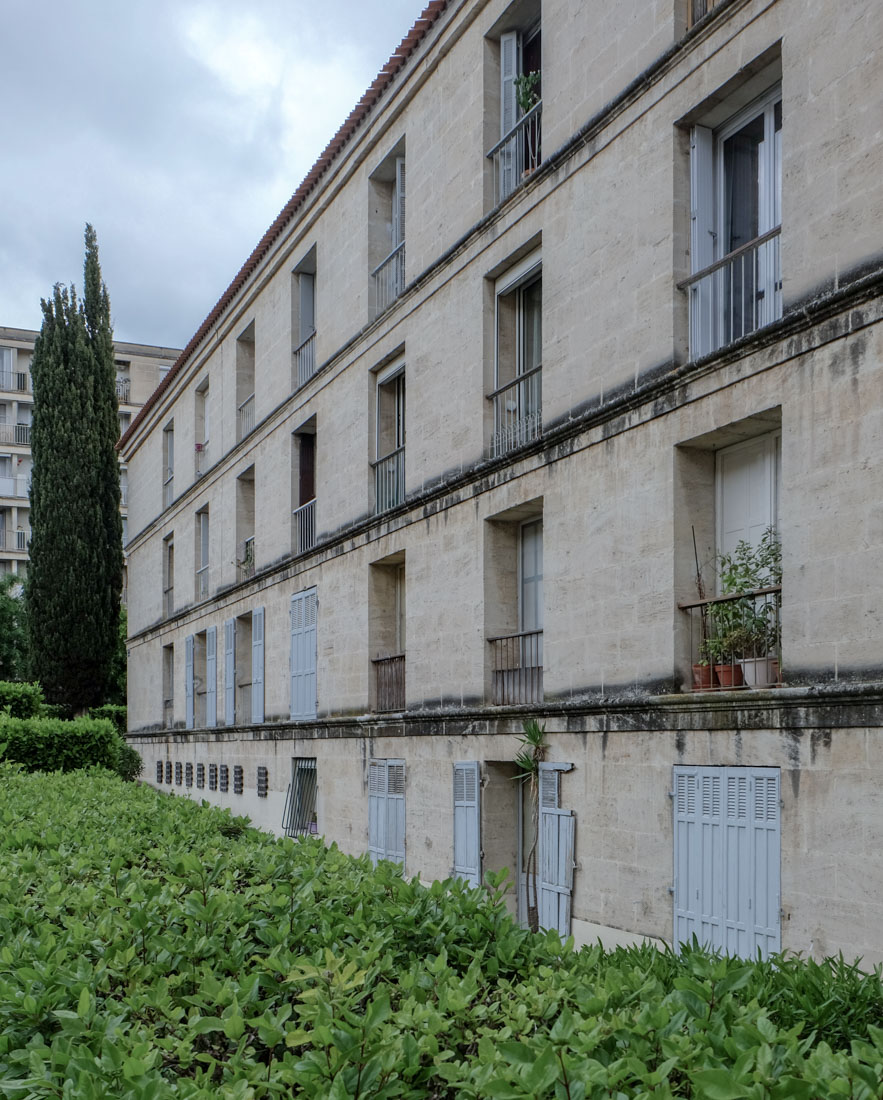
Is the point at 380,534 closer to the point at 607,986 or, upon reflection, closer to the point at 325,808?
the point at 325,808

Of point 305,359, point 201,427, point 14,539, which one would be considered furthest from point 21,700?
point 14,539

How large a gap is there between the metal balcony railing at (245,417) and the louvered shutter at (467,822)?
1283cm

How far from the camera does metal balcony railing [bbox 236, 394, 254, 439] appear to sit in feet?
84.3

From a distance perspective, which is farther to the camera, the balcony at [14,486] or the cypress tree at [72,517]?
the balcony at [14,486]

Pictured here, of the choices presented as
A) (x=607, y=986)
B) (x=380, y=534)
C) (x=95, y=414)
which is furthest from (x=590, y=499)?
(x=95, y=414)

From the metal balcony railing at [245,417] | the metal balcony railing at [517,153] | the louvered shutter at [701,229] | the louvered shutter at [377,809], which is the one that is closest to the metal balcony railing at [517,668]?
the louvered shutter at [377,809]

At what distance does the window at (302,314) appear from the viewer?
72.7ft

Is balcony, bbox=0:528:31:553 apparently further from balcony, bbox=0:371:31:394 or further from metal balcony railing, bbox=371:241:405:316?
metal balcony railing, bbox=371:241:405:316

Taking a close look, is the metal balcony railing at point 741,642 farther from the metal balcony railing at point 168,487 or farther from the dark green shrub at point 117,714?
the dark green shrub at point 117,714

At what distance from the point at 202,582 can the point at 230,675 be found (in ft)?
14.9

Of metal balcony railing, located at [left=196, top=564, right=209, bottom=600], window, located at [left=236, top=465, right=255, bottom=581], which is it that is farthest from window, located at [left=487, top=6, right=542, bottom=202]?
metal balcony railing, located at [left=196, top=564, right=209, bottom=600]

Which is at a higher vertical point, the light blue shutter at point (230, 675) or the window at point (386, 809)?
the light blue shutter at point (230, 675)

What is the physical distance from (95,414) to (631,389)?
97.2 feet

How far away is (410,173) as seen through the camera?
1741cm
